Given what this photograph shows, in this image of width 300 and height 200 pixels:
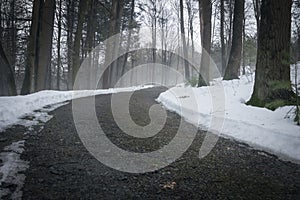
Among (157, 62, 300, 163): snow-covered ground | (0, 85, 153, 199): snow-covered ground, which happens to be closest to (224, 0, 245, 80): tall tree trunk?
(157, 62, 300, 163): snow-covered ground

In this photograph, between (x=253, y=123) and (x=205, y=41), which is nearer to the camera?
Result: (x=253, y=123)

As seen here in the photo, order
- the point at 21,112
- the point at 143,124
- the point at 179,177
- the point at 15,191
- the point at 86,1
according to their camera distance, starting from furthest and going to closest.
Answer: the point at 86,1
the point at 21,112
the point at 143,124
the point at 179,177
the point at 15,191

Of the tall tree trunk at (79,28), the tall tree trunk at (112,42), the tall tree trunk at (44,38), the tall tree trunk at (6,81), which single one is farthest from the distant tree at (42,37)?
the tall tree trunk at (112,42)

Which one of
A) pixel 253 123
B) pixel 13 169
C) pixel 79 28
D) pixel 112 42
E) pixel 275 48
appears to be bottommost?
pixel 13 169

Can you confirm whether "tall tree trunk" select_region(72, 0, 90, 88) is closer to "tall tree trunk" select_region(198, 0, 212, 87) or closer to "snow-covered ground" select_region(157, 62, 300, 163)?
"tall tree trunk" select_region(198, 0, 212, 87)

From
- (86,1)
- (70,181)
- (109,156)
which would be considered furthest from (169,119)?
(86,1)

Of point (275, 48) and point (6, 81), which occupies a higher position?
point (275, 48)

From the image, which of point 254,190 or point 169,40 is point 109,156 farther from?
point 169,40

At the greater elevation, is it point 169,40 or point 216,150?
point 169,40

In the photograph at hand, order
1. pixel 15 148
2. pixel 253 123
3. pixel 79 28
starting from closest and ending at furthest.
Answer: pixel 15 148 → pixel 253 123 → pixel 79 28

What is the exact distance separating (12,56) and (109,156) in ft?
69.3

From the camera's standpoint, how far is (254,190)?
2.46 m

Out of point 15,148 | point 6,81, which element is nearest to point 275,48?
point 15,148

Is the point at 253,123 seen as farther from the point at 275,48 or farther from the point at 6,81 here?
the point at 6,81
